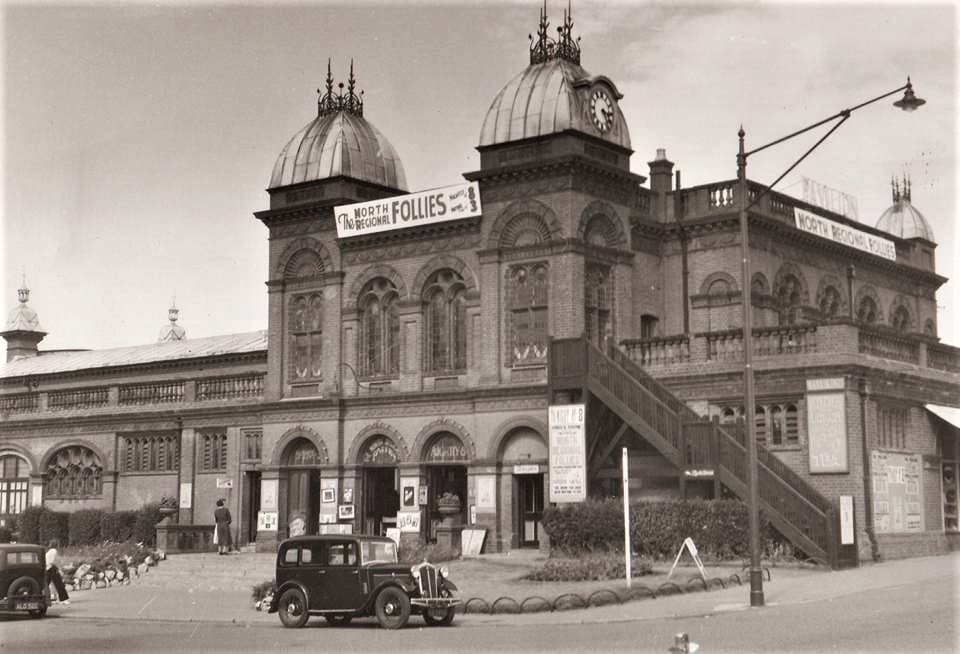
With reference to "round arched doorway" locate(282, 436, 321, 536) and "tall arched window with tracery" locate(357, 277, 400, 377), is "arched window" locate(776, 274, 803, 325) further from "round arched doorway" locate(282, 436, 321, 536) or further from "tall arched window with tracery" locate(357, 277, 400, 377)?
"round arched doorway" locate(282, 436, 321, 536)

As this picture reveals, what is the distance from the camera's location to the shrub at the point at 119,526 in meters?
46.2

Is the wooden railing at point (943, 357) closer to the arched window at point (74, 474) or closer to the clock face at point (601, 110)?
the clock face at point (601, 110)

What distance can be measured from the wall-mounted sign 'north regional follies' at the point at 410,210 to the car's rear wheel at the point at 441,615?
18372mm

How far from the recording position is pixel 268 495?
43469mm

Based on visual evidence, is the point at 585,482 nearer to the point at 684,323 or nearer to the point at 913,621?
the point at 684,323

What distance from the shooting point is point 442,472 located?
132ft

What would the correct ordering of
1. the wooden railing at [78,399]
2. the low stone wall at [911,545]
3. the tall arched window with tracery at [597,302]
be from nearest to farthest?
the low stone wall at [911,545], the tall arched window with tracery at [597,302], the wooden railing at [78,399]

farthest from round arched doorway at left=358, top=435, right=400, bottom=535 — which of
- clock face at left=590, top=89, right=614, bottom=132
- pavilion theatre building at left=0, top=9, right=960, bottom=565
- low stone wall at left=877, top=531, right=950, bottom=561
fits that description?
low stone wall at left=877, top=531, right=950, bottom=561

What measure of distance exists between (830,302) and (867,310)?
314cm

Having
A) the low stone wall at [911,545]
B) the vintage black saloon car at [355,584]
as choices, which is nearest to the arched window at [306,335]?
the low stone wall at [911,545]

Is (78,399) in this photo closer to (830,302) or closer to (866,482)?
(830,302)

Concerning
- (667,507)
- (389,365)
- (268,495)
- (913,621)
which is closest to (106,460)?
(268,495)

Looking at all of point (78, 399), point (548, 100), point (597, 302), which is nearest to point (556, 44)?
point (548, 100)

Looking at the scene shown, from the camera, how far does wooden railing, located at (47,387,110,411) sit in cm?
5206
